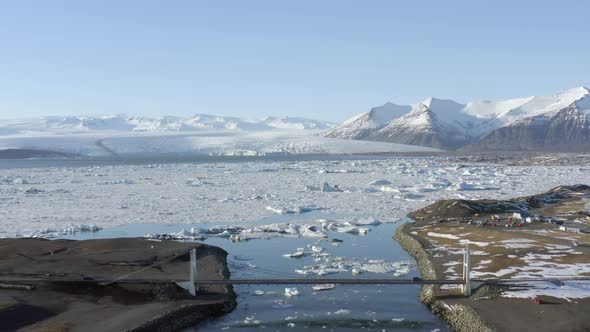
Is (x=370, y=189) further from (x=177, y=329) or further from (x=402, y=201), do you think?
(x=177, y=329)

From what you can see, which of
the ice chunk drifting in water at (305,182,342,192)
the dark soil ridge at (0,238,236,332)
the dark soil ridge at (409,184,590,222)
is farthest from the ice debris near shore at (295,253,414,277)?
the ice chunk drifting in water at (305,182,342,192)

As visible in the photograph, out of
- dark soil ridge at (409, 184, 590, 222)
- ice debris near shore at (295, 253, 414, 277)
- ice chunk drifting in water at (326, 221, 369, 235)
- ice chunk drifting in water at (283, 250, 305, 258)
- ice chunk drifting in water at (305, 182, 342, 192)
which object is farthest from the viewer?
ice chunk drifting in water at (305, 182, 342, 192)

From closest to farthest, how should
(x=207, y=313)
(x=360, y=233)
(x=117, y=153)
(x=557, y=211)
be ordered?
(x=207, y=313) < (x=360, y=233) < (x=557, y=211) < (x=117, y=153)

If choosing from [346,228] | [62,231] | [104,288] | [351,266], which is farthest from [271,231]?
[104,288]

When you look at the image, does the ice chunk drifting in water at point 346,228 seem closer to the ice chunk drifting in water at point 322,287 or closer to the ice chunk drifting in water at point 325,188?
the ice chunk drifting in water at point 322,287

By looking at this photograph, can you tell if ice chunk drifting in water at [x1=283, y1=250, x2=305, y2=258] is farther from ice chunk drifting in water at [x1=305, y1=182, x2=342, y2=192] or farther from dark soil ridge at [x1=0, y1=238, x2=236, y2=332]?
ice chunk drifting in water at [x1=305, y1=182, x2=342, y2=192]

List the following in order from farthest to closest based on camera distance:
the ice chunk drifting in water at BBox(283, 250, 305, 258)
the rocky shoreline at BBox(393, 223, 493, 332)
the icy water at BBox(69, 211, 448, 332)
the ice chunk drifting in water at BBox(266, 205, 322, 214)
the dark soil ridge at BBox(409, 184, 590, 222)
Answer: the ice chunk drifting in water at BBox(266, 205, 322, 214) → the dark soil ridge at BBox(409, 184, 590, 222) → the ice chunk drifting in water at BBox(283, 250, 305, 258) → the icy water at BBox(69, 211, 448, 332) → the rocky shoreline at BBox(393, 223, 493, 332)

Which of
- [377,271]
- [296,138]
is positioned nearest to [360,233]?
[377,271]
